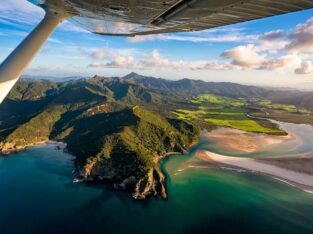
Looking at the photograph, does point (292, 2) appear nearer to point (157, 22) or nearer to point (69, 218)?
point (157, 22)

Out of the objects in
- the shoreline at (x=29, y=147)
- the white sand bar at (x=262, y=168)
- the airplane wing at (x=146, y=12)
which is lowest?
the shoreline at (x=29, y=147)

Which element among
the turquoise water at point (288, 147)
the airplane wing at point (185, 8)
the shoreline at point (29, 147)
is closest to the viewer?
the airplane wing at point (185, 8)

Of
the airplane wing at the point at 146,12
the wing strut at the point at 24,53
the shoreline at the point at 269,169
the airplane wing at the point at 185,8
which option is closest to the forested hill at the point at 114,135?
the shoreline at the point at 269,169

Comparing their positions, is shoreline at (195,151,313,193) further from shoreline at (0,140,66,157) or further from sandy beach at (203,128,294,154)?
shoreline at (0,140,66,157)

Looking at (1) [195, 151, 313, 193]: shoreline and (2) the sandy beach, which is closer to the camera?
(1) [195, 151, 313, 193]: shoreline

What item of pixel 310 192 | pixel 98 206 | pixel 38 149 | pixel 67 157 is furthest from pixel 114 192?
pixel 38 149

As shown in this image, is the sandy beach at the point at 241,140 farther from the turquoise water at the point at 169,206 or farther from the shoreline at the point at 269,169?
the turquoise water at the point at 169,206

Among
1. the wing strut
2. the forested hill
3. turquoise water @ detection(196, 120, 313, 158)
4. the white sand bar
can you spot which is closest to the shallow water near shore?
the white sand bar
